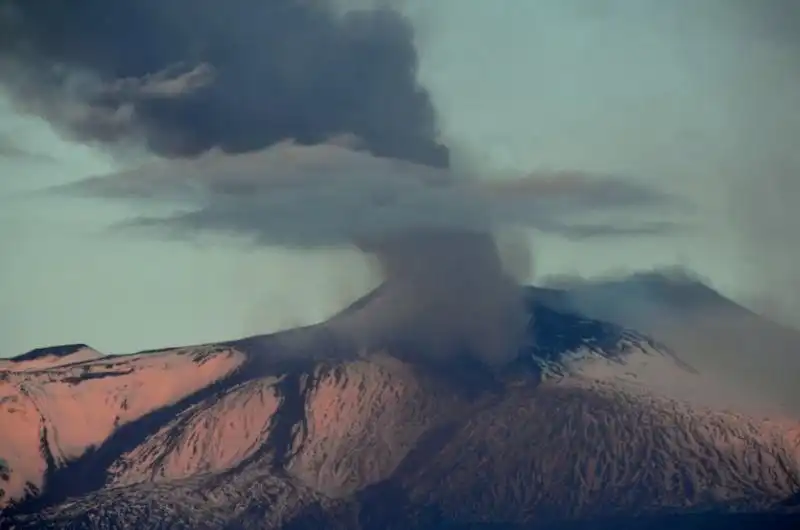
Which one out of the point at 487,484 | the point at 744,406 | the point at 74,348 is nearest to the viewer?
the point at 744,406

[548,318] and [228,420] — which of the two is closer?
[548,318]

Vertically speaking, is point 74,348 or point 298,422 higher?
point 74,348

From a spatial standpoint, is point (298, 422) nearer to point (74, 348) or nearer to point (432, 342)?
point (432, 342)

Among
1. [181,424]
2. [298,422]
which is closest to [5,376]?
[181,424]

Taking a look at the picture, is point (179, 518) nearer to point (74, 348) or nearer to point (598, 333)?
point (74, 348)

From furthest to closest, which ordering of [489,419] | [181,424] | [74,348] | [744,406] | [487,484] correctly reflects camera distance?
1. [181,424]
2. [489,419]
3. [487,484]
4. [74,348]
5. [744,406]

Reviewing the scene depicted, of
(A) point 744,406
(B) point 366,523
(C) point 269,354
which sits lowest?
(B) point 366,523
